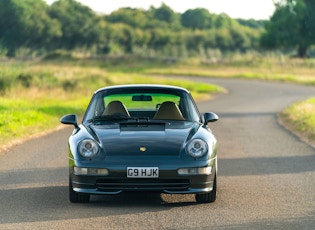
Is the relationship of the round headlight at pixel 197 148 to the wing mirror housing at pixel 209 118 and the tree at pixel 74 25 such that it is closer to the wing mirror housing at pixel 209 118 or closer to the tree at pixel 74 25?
the wing mirror housing at pixel 209 118

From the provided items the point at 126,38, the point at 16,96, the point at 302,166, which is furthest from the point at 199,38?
the point at 302,166

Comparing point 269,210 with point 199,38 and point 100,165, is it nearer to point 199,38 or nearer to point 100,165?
point 100,165

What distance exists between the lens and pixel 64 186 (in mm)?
10406

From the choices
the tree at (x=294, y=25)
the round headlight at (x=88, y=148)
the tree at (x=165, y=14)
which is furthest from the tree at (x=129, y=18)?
the round headlight at (x=88, y=148)

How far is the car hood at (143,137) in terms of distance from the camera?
8.94 meters

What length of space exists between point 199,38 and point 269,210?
122m

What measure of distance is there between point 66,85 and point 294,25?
54475 mm

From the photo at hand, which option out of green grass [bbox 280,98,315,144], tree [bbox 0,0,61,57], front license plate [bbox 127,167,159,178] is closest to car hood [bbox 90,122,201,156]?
front license plate [bbox 127,167,159,178]

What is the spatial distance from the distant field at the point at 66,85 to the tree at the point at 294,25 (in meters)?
11.0

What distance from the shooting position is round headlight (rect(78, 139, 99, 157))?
8945 mm

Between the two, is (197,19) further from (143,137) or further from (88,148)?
(88,148)

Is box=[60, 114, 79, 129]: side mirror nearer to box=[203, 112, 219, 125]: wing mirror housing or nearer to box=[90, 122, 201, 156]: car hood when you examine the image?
box=[90, 122, 201, 156]: car hood

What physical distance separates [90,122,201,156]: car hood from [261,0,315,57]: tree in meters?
76.3

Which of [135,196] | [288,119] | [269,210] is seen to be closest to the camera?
[269,210]
